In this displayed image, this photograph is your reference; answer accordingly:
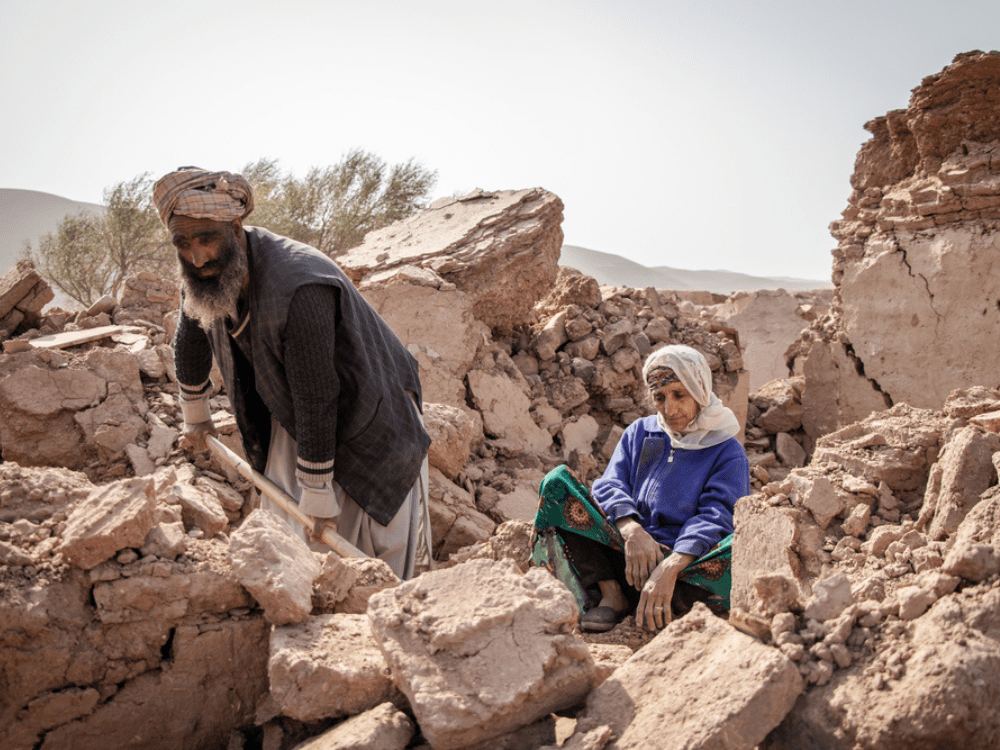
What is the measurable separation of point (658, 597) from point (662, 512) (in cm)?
42

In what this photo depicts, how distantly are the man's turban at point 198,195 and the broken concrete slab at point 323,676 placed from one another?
5.29 feet

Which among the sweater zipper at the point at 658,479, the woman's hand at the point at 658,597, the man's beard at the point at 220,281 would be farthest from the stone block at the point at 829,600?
the man's beard at the point at 220,281

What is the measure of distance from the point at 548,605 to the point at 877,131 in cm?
601

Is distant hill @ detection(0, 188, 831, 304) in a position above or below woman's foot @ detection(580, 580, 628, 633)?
above

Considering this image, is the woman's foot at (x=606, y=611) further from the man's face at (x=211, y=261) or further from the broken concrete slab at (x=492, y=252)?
the broken concrete slab at (x=492, y=252)

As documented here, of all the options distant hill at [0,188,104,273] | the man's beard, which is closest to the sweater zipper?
the man's beard

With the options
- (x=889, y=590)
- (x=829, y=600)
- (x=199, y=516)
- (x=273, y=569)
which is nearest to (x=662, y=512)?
(x=889, y=590)

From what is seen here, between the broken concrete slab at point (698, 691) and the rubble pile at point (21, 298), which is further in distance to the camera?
the rubble pile at point (21, 298)

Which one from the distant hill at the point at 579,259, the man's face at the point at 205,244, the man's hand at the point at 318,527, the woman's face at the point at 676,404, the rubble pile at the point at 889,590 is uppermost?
the distant hill at the point at 579,259

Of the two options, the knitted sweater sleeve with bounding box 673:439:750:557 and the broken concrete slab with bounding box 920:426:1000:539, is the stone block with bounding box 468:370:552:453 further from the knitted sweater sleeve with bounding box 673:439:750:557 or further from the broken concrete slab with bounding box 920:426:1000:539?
the broken concrete slab with bounding box 920:426:1000:539

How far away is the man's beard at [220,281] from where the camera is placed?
272cm

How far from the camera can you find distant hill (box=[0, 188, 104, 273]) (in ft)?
111

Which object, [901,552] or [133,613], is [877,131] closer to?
[901,552]

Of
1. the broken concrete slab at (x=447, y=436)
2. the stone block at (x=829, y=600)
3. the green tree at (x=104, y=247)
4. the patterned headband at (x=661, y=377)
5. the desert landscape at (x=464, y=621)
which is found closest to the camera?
the desert landscape at (x=464, y=621)
